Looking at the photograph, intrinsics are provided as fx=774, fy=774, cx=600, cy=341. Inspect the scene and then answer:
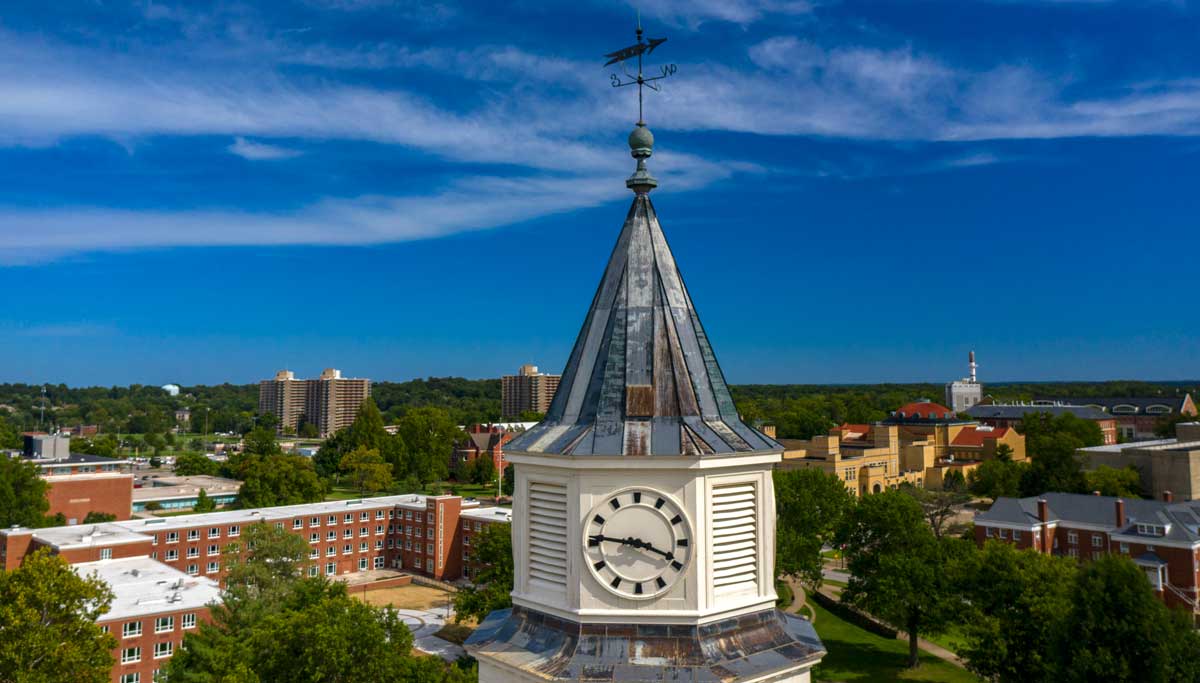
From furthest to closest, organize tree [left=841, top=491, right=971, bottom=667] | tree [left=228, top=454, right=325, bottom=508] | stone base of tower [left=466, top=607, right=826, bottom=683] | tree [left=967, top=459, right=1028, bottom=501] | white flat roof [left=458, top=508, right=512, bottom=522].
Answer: tree [left=967, top=459, right=1028, bottom=501] < tree [left=228, top=454, right=325, bottom=508] < white flat roof [left=458, top=508, right=512, bottom=522] < tree [left=841, top=491, right=971, bottom=667] < stone base of tower [left=466, top=607, right=826, bottom=683]

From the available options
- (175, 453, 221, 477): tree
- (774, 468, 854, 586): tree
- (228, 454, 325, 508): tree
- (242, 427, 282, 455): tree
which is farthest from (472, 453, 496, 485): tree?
(774, 468, 854, 586): tree

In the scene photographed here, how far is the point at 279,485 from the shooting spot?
84.8m

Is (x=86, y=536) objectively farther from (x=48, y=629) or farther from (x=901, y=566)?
(x=901, y=566)

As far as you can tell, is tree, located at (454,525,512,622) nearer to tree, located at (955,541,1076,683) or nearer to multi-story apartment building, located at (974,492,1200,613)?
tree, located at (955,541,1076,683)

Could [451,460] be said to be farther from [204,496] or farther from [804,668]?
[804,668]

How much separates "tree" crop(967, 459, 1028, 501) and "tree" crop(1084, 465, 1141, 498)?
7267 millimetres

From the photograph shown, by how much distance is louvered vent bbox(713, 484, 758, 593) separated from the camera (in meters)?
8.59

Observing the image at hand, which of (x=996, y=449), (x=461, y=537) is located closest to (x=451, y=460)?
(x=461, y=537)

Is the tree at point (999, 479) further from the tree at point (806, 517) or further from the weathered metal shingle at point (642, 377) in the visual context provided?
the weathered metal shingle at point (642, 377)

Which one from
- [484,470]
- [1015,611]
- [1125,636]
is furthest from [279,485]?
[1125,636]

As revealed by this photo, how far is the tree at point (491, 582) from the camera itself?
3764cm

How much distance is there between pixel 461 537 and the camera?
6819 cm

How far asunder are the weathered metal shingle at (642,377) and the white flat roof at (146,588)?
35.7 metres

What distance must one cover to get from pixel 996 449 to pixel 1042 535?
4380 centimetres
